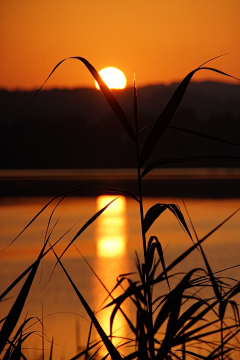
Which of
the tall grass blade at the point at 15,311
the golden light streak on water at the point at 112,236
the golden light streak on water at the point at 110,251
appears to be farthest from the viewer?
the golden light streak on water at the point at 112,236

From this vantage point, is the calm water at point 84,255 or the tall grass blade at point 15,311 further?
the calm water at point 84,255

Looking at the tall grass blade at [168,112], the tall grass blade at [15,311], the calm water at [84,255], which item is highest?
the calm water at [84,255]

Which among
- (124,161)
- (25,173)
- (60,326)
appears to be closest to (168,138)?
(124,161)

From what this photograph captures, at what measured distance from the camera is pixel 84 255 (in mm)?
7957

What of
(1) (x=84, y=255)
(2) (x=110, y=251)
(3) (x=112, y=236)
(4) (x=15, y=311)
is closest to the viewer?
(4) (x=15, y=311)

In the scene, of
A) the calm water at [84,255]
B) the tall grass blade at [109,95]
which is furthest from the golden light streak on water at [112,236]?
the tall grass blade at [109,95]

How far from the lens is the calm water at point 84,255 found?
13.9ft

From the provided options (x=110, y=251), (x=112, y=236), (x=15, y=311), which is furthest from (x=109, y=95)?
(x=112, y=236)

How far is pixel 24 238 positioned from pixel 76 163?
2972cm

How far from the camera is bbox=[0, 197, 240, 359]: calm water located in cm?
424

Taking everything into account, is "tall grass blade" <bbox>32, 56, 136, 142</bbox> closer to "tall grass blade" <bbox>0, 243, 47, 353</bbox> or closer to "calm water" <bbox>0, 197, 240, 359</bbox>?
"tall grass blade" <bbox>0, 243, 47, 353</bbox>

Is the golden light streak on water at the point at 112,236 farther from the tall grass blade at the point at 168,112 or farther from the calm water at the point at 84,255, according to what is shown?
the tall grass blade at the point at 168,112

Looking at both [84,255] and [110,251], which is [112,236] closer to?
[110,251]

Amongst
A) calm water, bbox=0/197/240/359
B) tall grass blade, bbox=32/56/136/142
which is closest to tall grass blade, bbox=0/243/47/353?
tall grass blade, bbox=32/56/136/142
